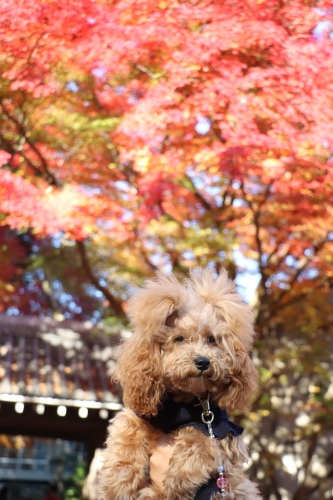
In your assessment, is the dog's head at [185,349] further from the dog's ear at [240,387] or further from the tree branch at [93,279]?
the tree branch at [93,279]

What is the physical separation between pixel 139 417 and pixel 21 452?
71.1ft

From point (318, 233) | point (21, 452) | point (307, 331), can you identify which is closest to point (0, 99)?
point (318, 233)

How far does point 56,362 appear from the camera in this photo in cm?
880

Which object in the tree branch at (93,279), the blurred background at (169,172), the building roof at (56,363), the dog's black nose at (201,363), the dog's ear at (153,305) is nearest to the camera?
the dog's black nose at (201,363)

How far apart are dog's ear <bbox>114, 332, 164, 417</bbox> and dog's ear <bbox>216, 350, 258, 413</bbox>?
0.99 feet

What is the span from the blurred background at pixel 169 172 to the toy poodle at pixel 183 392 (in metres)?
4.43

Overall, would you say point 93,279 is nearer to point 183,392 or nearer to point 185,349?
point 183,392

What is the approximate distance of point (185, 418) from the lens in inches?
97.2

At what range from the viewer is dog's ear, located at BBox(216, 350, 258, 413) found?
2494 millimetres

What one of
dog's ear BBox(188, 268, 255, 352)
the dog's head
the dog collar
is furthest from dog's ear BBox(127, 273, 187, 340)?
the dog collar

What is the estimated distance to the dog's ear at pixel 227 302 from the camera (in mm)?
2514

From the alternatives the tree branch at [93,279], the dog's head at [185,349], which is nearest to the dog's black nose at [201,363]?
the dog's head at [185,349]

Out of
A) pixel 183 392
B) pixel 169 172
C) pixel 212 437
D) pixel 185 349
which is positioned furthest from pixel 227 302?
pixel 169 172

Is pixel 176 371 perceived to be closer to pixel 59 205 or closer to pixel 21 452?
pixel 59 205
